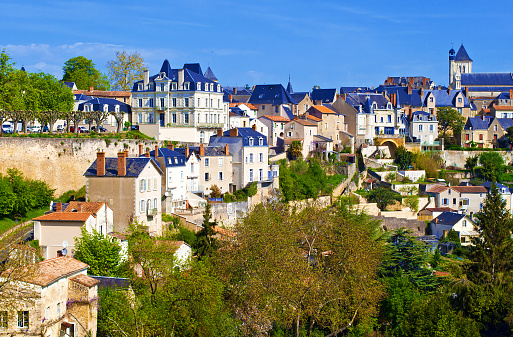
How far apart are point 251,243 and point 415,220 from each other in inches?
1010

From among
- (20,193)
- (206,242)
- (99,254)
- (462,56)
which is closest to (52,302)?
(99,254)

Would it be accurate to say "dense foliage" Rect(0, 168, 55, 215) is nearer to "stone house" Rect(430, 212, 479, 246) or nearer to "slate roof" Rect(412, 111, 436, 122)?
"stone house" Rect(430, 212, 479, 246)

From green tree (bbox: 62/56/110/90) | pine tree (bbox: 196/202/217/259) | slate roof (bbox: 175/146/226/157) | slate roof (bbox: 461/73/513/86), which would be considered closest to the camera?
pine tree (bbox: 196/202/217/259)

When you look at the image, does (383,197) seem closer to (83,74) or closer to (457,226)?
(457,226)

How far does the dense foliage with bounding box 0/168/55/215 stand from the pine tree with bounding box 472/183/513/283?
23.9 m

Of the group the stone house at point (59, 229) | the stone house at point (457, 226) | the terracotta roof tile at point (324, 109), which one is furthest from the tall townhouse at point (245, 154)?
the stone house at point (59, 229)

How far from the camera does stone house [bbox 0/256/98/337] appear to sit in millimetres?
20094

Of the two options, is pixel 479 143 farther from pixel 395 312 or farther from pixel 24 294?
pixel 24 294

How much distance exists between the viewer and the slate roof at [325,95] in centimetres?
7333

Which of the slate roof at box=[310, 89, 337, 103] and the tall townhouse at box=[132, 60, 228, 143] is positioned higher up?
the slate roof at box=[310, 89, 337, 103]

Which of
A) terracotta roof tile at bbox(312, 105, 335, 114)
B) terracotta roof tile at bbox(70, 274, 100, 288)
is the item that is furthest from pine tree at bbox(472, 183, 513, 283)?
terracotta roof tile at bbox(312, 105, 335, 114)

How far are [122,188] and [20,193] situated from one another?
6062 millimetres

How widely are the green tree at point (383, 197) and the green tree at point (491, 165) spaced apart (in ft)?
43.2

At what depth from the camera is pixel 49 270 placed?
72.2 ft
